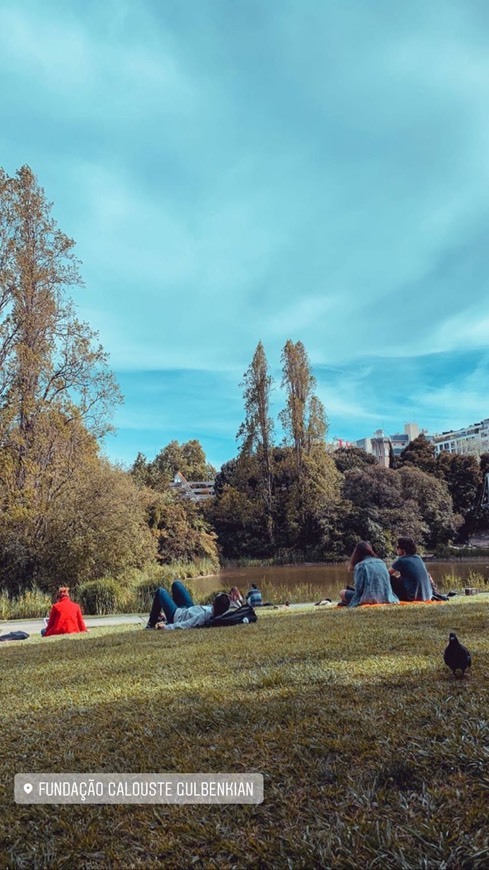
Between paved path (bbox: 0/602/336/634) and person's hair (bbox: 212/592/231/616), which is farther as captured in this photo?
paved path (bbox: 0/602/336/634)

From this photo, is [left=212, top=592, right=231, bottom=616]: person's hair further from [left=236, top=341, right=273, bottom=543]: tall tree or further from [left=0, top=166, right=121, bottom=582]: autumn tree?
[left=236, top=341, right=273, bottom=543]: tall tree

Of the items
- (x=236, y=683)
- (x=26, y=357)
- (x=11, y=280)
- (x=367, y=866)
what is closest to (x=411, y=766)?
(x=367, y=866)

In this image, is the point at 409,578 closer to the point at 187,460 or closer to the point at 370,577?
the point at 370,577

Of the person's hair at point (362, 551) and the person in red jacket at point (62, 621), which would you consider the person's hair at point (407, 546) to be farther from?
the person in red jacket at point (62, 621)

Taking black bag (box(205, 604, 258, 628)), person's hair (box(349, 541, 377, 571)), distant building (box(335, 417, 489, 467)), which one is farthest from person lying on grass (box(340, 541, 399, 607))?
distant building (box(335, 417, 489, 467))

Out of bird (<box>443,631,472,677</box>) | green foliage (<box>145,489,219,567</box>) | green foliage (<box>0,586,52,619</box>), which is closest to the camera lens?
bird (<box>443,631,472,677</box>)

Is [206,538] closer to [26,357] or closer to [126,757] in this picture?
[26,357]

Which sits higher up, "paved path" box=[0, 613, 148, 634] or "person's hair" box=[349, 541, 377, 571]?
"person's hair" box=[349, 541, 377, 571]

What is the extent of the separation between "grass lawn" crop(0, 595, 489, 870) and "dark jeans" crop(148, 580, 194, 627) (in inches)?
132

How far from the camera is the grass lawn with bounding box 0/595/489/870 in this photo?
56.4 inches

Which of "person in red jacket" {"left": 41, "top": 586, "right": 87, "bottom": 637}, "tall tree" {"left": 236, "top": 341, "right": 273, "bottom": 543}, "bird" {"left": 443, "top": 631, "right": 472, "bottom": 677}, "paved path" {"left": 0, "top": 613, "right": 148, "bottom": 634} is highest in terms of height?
"tall tree" {"left": 236, "top": 341, "right": 273, "bottom": 543}
